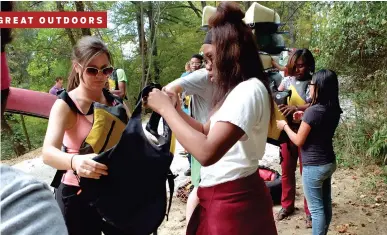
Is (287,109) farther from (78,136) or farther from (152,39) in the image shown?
(152,39)

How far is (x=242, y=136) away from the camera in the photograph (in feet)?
5.39

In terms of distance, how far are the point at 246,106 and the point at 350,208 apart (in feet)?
12.4

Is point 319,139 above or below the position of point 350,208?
above

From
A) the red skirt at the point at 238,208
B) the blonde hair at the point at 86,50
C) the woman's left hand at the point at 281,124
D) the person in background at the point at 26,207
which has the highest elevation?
the blonde hair at the point at 86,50

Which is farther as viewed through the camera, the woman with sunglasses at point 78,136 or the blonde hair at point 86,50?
the blonde hair at point 86,50

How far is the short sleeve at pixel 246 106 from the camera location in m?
1.58

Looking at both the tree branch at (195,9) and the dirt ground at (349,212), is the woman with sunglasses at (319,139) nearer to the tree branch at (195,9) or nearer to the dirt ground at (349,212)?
the dirt ground at (349,212)

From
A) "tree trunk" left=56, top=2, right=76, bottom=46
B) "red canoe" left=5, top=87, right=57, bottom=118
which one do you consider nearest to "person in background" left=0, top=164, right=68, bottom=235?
"red canoe" left=5, top=87, right=57, bottom=118

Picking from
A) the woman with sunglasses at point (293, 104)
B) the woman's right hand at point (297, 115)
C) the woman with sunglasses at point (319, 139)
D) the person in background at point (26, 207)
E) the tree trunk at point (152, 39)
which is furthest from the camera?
the tree trunk at point (152, 39)

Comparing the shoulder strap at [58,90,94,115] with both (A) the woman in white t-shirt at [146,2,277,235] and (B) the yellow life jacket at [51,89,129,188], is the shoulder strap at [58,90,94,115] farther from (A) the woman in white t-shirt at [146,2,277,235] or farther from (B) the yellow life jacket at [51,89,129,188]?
(A) the woman in white t-shirt at [146,2,277,235]

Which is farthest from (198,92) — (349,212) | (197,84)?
(349,212)

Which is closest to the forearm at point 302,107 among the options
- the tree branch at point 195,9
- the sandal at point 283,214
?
the sandal at point 283,214

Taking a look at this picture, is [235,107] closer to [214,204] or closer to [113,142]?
[214,204]

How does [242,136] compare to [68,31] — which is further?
[68,31]
